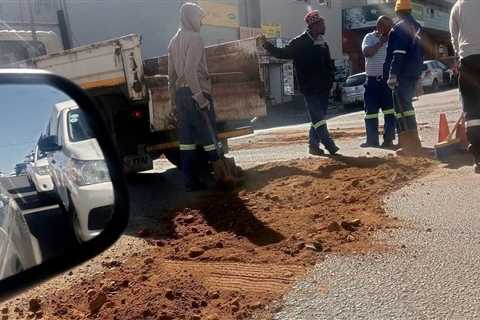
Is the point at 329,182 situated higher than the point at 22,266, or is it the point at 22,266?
the point at 22,266

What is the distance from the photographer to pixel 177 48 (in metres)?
6.59

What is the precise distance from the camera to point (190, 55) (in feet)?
21.1

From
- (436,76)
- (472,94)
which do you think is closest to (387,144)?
(472,94)

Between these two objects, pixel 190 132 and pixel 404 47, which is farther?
pixel 404 47

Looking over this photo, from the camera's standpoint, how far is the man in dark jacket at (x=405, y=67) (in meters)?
7.30

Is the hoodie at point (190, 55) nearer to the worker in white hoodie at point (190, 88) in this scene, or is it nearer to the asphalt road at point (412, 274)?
the worker in white hoodie at point (190, 88)

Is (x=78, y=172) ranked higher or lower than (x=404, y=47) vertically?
lower

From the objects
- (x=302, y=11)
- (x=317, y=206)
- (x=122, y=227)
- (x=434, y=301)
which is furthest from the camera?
(x=302, y=11)

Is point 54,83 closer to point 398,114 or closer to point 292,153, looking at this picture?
point 398,114

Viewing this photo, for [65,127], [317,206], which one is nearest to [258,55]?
[317,206]

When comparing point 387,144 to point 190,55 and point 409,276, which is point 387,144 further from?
point 409,276

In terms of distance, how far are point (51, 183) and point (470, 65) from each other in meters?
5.53

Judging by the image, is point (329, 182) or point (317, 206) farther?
point (329, 182)

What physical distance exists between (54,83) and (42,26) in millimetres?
19510
